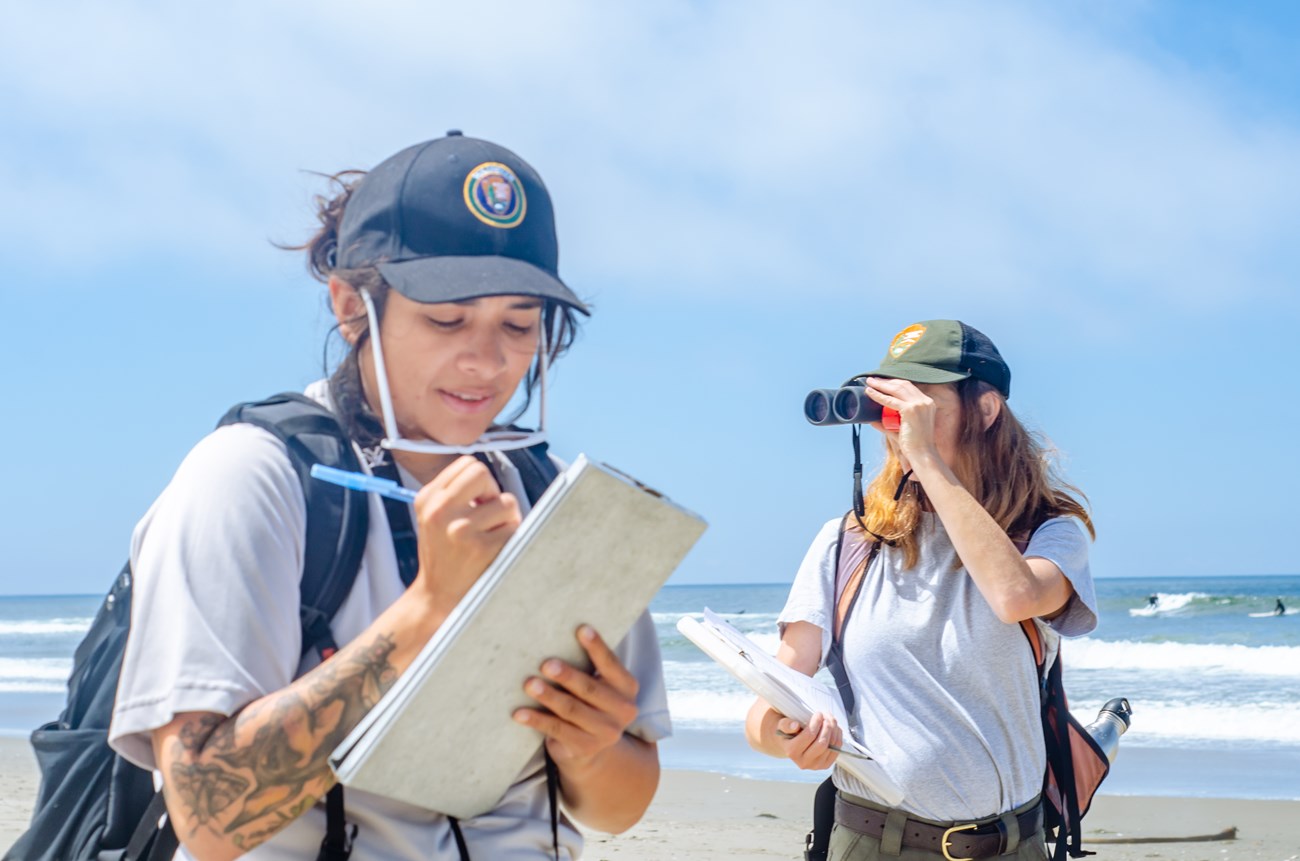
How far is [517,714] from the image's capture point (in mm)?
1356

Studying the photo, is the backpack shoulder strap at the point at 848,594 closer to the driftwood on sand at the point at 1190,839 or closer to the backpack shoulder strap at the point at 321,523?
the backpack shoulder strap at the point at 321,523

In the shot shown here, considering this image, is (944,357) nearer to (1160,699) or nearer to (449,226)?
(449,226)

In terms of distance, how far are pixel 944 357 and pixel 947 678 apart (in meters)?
0.74

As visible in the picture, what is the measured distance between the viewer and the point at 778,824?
25.9 ft

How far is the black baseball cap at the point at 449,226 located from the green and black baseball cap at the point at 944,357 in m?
1.66

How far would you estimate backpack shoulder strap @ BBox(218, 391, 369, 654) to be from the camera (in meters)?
1.38

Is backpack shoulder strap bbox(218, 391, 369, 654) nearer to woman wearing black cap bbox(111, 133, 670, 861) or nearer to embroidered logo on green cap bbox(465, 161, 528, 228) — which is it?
woman wearing black cap bbox(111, 133, 670, 861)

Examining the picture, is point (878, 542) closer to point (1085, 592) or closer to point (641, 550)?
point (1085, 592)

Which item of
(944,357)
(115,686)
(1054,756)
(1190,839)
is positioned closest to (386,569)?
(115,686)

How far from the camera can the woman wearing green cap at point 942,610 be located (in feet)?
9.13

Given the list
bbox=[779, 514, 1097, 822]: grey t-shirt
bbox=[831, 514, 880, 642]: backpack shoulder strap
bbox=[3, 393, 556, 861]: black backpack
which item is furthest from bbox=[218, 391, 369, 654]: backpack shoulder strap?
bbox=[831, 514, 880, 642]: backpack shoulder strap

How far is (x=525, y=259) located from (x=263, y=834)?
0.70 metres

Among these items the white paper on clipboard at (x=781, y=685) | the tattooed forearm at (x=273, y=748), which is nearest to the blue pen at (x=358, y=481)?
the tattooed forearm at (x=273, y=748)

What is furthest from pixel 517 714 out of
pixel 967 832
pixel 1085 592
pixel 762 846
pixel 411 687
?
pixel 762 846
